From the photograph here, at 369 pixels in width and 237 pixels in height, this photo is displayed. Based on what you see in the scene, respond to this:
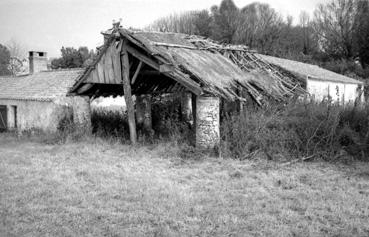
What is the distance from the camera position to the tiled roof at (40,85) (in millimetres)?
17141

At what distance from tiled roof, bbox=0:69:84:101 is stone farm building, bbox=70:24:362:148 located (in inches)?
132

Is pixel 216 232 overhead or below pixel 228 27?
below

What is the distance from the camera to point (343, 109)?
11.1 meters

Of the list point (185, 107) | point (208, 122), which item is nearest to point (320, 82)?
point (185, 107)

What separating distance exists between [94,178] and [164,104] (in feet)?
27.2

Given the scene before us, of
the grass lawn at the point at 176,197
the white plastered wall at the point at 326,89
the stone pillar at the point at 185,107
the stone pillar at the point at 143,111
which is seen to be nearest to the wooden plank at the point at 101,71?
the grass lawn at the point at 176,197

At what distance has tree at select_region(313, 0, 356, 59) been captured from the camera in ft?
140

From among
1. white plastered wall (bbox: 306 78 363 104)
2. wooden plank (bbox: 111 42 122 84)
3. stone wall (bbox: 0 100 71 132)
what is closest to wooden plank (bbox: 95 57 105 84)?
wooden plank (bbox: 111 42 122 84)

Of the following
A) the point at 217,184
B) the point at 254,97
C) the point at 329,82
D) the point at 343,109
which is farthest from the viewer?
the point at 329,82

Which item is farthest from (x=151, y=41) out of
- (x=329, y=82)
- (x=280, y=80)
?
(x=329, y=82)

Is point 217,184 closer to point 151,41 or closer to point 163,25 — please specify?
point 151,41

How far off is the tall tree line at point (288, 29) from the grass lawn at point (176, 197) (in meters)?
32.8

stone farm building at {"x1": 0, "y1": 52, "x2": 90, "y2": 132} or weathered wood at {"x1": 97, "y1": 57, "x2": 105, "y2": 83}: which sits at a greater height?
weathered wood at {"x1": 97, "y1": 57, "x2": 105, "y2": 83}

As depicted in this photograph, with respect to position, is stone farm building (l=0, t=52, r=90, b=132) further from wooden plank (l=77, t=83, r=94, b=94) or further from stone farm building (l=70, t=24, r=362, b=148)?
stone farm building (l=70, t=24, r=362, b=148)
